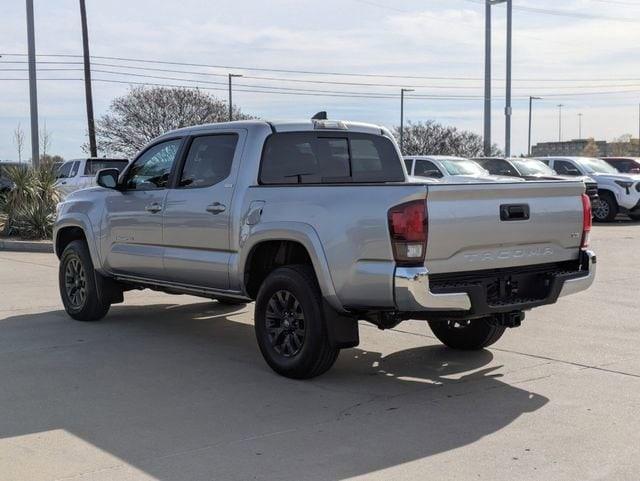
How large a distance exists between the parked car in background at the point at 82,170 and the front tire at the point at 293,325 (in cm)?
1601

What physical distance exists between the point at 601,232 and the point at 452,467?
15.9 meters

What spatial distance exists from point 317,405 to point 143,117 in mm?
40515

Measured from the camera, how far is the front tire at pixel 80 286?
814 cm

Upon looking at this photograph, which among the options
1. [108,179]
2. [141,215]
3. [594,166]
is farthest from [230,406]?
[594,166]

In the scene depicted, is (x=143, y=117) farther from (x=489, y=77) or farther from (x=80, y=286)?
(x=80, y=286)

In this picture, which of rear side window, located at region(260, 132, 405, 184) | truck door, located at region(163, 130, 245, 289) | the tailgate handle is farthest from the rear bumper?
truck door, located at region(163, 130, 245, 289)

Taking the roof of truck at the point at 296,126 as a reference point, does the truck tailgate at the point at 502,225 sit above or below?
below

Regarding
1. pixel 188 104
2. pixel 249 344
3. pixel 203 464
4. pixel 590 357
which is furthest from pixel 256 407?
pixel 188 104

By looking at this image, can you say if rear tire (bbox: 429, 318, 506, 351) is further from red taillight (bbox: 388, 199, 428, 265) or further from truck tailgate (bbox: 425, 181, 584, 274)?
red taillight (bbox: 388, 199, 428, 265)

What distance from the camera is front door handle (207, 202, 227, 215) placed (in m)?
6.47

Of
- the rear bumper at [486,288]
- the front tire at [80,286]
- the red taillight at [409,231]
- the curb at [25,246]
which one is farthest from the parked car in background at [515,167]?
the red taillight at [409,231]

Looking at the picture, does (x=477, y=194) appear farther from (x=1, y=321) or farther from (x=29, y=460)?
(x=1, y=321)

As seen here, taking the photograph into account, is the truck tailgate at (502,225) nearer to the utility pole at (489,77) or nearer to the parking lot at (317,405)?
the parking lot at (317,405)

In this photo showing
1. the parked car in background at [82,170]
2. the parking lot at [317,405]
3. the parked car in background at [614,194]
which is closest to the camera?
the parking lot at [317,405]
